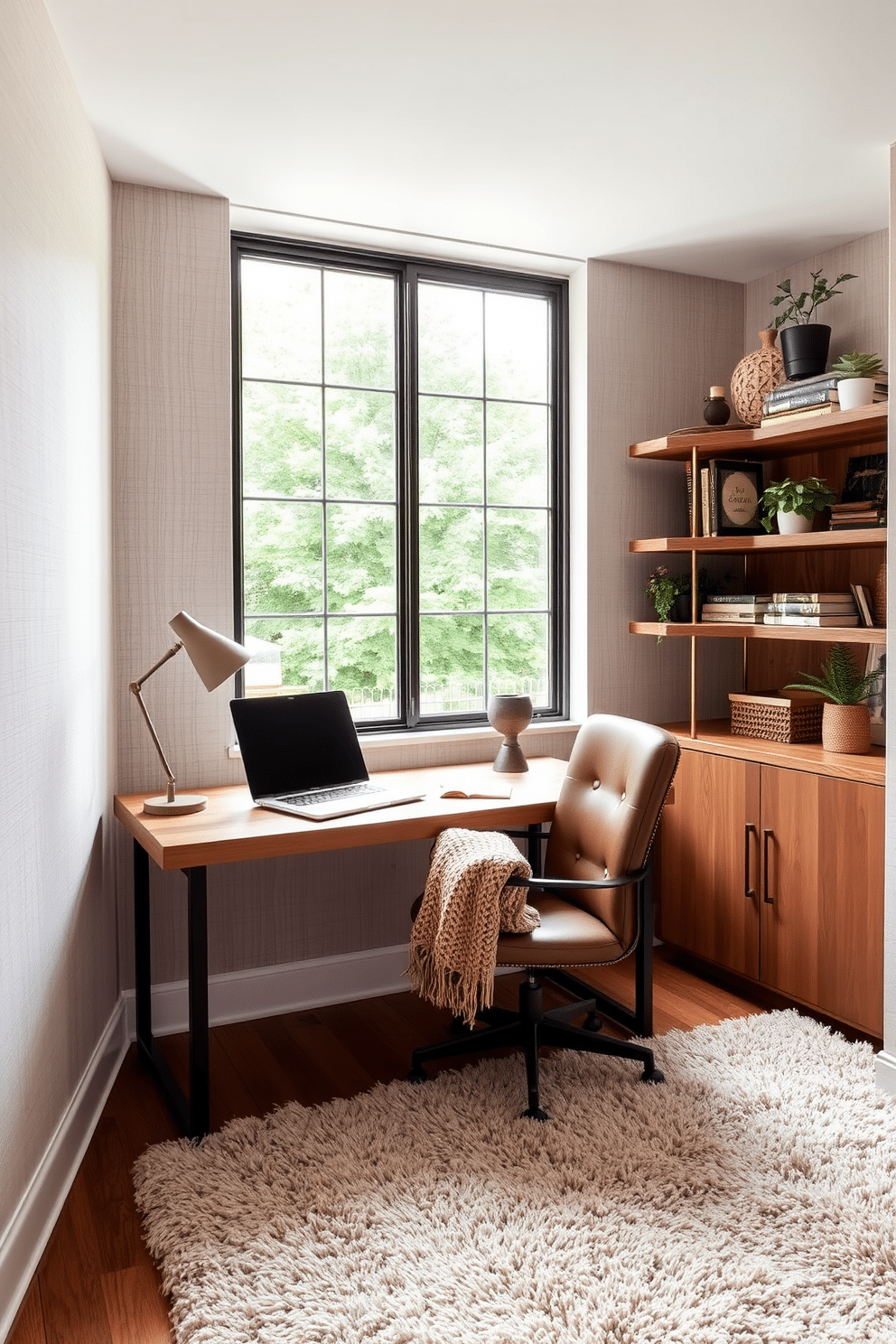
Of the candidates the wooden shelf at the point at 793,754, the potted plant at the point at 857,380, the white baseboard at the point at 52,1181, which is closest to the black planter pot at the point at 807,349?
the potted plant at the point at 857,380

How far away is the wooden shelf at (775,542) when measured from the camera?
2.87m

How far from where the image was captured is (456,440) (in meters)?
3.45

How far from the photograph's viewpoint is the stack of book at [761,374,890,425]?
289cm

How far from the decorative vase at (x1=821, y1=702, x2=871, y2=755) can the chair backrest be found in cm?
72

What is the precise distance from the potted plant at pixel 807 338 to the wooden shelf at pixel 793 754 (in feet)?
4.04

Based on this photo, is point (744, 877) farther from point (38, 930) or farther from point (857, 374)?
point (38, 930)

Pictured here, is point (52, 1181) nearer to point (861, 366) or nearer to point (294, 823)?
point (294, 823)

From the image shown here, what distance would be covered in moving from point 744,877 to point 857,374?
5.26ft

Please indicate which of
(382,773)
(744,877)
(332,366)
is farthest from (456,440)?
(744,877)

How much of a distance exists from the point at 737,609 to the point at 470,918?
1577mm

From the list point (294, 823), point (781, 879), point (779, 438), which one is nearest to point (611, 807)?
point (781, 879)

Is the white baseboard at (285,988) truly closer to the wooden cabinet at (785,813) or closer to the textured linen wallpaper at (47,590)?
the textured linen wallpaper at (47,590)

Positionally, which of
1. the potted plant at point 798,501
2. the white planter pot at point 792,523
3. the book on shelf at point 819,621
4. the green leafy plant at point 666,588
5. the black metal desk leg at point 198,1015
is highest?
the potted plant at point 798,501

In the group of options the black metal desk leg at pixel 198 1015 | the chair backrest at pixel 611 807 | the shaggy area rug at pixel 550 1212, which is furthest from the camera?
the chair backrest at pixel 611 807
